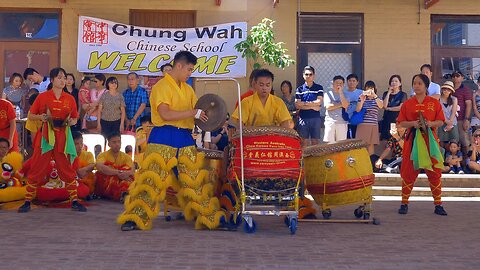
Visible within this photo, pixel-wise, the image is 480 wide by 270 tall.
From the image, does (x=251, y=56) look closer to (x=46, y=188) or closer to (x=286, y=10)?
(x=286, y=10)

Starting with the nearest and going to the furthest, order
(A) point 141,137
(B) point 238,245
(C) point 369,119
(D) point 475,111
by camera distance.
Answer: (B) point 238,245 < (A) point 141,137 < (C) point 369,119 < (D) point 475,111

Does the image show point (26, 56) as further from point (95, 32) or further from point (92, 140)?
point (92, 140)

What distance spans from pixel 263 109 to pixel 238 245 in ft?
6.32

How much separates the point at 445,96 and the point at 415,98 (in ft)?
12.1

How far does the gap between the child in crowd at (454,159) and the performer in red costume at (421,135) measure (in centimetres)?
347

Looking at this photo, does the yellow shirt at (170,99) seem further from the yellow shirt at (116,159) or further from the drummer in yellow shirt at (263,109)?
the yellow shirt at (116,159)

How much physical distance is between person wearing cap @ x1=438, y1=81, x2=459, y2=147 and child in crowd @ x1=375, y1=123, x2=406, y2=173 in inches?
33.2

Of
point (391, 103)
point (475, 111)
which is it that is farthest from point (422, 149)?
point (475, 111)

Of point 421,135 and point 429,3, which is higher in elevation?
point 429,3

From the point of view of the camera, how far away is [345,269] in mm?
5539

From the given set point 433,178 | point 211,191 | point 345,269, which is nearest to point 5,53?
point 211,191

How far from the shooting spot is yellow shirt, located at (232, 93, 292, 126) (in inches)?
309

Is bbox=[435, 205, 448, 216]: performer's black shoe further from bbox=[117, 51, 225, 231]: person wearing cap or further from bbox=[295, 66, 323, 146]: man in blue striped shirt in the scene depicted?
bbox=[295, 66, 323, 146]: man in blue striped shirt

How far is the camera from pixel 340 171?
7.99 meters
